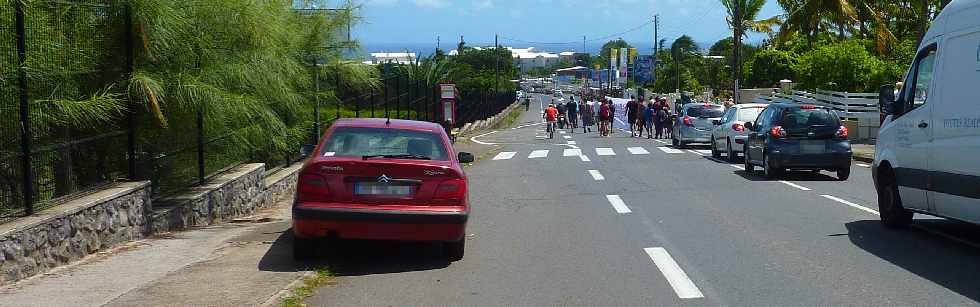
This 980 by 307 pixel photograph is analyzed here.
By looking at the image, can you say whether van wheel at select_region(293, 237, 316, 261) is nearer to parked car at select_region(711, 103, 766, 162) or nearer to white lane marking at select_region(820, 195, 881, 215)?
white lane marking at select_region(820, 195, 881, 215)

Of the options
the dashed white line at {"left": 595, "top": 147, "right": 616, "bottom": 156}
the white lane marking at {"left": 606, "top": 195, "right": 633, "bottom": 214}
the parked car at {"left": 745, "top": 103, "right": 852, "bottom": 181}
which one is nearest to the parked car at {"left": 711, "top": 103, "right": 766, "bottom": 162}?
the dashed white line at {"left": 595, "top": 147, "right": 616, "bottom": 156}

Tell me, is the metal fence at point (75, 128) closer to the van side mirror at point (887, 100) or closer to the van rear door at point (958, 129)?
the van side mirror at point (887, 100)

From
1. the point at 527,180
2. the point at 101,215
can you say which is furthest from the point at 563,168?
the point at 101,215

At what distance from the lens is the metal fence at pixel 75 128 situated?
29.5ft

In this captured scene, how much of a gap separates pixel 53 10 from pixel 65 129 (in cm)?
131

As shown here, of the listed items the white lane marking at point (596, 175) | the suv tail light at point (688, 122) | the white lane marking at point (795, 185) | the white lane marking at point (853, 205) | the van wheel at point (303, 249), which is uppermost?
the suv tail light at point (688, 122)

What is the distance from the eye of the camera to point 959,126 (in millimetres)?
9656

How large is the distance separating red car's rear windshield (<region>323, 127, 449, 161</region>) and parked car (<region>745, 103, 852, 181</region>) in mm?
10207

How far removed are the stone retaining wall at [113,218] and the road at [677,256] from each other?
7.58ft

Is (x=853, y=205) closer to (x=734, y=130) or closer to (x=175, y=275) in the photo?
(x=175, y=275)

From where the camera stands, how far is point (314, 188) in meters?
9.42

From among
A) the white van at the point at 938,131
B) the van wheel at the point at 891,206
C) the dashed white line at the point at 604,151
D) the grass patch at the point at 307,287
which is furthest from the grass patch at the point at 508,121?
the grass patch at the point at 307,287

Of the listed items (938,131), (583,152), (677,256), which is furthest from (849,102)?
(677,256)

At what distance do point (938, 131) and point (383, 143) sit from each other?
539 cm
